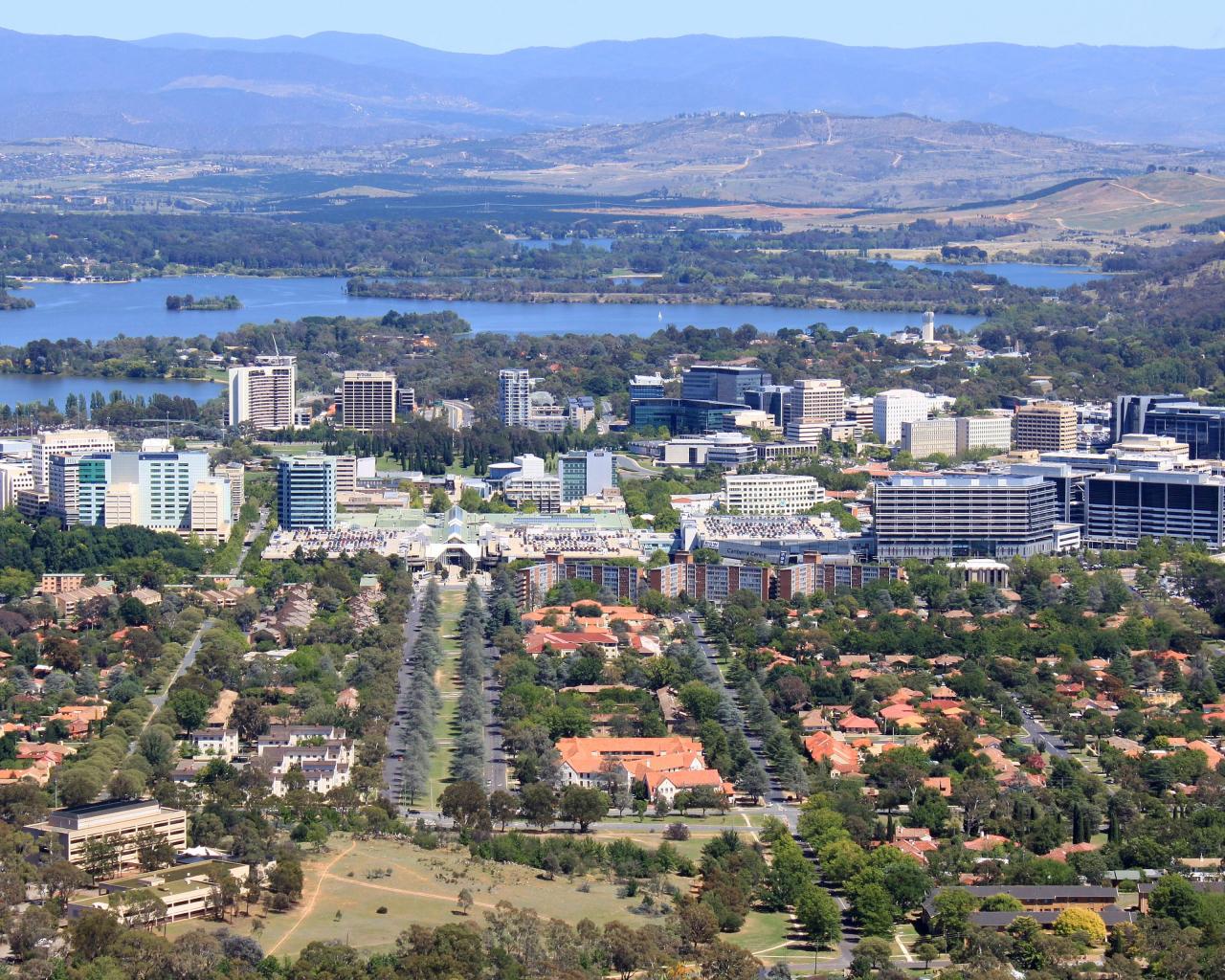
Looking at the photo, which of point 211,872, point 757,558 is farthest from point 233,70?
point 211,872

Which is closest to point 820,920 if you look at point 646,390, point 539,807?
point 539,807

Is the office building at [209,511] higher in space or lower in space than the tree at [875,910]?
higher

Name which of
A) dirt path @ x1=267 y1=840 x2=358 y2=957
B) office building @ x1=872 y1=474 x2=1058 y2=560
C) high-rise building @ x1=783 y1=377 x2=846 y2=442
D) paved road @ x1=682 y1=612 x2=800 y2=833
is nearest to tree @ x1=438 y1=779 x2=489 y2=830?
dirt path @ x1=267 y1=840 x2=358 y2=957

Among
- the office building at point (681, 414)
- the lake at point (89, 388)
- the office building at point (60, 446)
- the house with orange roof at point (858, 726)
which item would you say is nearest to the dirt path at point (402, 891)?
the house with orange roof at point (858, 726)

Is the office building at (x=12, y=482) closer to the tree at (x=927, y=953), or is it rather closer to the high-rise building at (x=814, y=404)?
the high-rise building at (x=814, y=404)

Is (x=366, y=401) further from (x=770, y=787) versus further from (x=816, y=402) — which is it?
(x=770, y=787)

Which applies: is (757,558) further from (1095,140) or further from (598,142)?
(1095,140)
